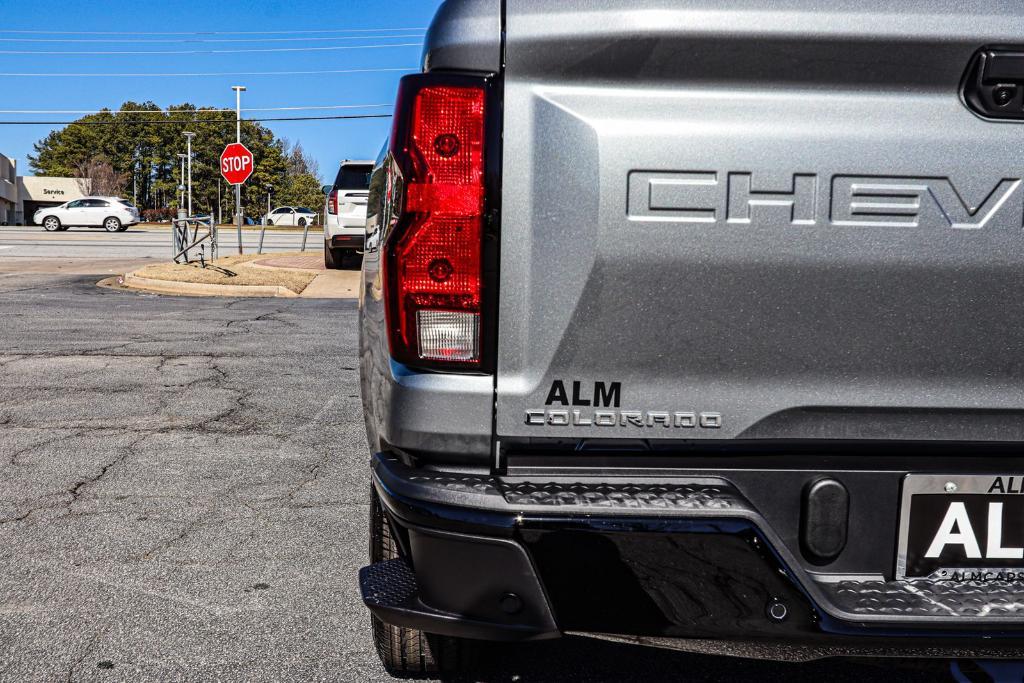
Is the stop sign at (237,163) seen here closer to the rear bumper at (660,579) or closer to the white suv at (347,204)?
the white suv at (347,204)

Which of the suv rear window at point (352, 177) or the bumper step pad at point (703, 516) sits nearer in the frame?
the bumper step pad at point (703, 516)

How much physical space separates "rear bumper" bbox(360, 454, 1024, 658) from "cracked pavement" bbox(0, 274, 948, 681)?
0.20 m

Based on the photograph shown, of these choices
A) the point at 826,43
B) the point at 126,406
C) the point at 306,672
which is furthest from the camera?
the point at 126,406

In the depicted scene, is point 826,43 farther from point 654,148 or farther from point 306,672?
point 306,672

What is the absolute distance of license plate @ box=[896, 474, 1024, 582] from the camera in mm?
1742

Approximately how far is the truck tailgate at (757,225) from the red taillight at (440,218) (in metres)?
0.07

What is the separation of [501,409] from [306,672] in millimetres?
1178

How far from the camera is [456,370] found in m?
1.76

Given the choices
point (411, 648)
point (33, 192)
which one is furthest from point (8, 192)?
point (411, 648)

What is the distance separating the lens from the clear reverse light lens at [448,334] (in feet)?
5.73

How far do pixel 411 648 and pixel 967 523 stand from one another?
1302mm

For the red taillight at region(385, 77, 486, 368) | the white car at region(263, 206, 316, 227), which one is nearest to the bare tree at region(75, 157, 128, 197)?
the white car at region(263, 206, 316, 227)

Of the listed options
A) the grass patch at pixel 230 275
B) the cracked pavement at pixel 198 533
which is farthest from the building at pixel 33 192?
the cracked pavement at pixel 198 533

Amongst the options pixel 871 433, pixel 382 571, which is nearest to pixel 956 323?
pixel 871 433
